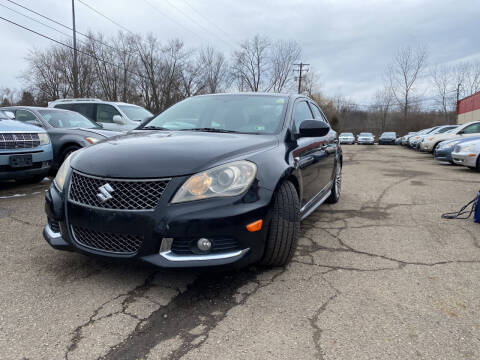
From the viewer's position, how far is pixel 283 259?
2549mm

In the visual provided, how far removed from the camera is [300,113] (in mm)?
3646

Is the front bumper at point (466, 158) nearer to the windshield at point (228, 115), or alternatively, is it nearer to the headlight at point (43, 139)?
the windshield at point (228, 115)

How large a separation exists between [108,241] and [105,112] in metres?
8.52

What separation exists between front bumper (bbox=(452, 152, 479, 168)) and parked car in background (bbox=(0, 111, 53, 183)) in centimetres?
1016

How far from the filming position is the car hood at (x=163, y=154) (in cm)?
214

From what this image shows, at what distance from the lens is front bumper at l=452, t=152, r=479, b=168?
9.12 m

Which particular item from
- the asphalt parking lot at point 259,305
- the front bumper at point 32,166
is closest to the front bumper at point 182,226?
the asphalt parking lot at point 259,305

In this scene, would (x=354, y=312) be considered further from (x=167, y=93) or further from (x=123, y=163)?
(x=167, y=93)

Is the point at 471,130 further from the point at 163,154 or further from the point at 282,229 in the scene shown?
the point at 163,154

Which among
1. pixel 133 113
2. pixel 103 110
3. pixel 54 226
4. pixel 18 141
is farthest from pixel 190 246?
pixel 103 110

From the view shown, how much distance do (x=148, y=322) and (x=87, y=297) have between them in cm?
54

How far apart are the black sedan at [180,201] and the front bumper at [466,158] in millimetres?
8609

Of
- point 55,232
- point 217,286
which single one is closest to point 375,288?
point 217,286

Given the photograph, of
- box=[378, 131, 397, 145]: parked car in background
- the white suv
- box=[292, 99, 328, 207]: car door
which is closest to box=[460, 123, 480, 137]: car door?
box=[292, 99, 328, 207]: car door
